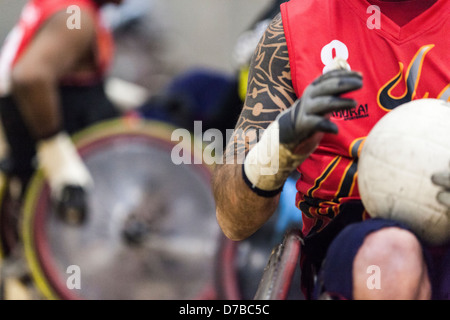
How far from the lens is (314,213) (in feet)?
6.64

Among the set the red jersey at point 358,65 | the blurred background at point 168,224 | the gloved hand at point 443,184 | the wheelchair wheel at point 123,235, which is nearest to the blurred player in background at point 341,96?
the red jersey at point 358,65

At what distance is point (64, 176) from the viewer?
386 centimetres

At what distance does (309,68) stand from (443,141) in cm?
44

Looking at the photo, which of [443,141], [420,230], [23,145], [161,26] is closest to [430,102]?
[443,141]

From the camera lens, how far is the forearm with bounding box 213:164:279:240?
1.90 m

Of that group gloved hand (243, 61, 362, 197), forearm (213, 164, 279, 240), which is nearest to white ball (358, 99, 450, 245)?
gloved hand (243, 61, 362, 197)

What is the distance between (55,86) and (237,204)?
2.19 metres

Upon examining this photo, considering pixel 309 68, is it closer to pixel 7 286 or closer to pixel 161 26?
pixel 7 286

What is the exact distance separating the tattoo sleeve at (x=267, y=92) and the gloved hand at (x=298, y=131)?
0.17 meters

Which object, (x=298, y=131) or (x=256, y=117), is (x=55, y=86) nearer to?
(x=256, y=117)

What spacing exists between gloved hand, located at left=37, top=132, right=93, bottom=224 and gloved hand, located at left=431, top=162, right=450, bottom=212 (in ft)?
8.37

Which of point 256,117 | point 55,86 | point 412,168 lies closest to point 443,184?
point 412,168

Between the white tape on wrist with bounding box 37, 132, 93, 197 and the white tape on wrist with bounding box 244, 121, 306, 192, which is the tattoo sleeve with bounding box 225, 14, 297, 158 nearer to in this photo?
the white tape on wrist with bounding box 244, 121, 306, 192

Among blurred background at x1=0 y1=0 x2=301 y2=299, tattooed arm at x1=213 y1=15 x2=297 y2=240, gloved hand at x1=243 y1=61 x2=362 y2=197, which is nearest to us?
gloved hand at x1=243 y1=61 x2=362 y2=197
